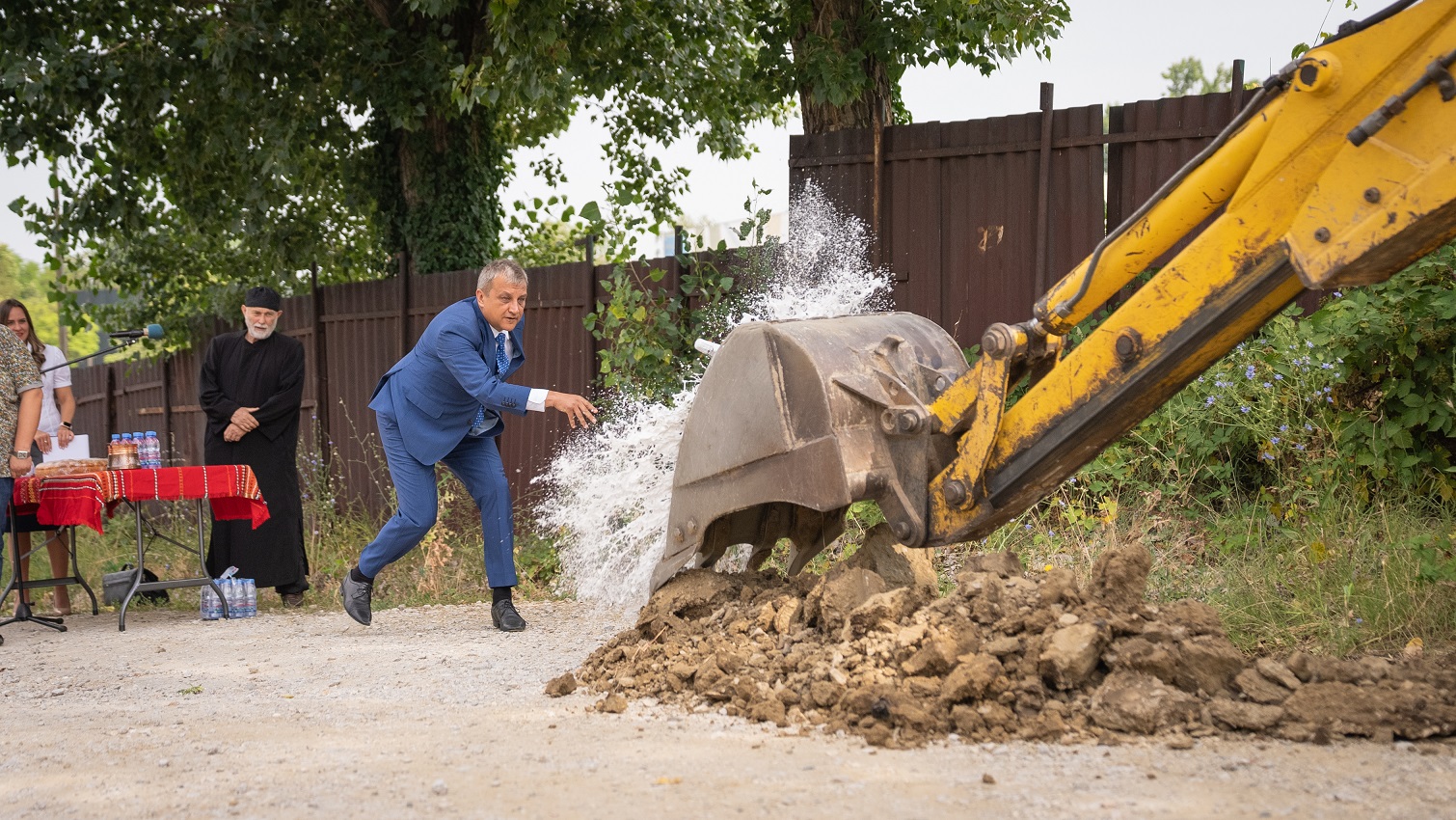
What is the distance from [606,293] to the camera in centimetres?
1002

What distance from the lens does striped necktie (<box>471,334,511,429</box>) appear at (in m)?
7.02

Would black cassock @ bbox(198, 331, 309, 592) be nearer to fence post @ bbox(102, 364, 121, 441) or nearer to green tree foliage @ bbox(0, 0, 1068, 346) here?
green tree foliage @ bbox(0, 0, 1068, 346)

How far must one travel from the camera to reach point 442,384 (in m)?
6.91

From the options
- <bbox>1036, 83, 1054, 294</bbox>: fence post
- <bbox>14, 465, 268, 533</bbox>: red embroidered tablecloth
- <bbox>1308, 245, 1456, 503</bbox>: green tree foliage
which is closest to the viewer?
<bbox>1308, 245, 1456, 503</bbox>: green tree foliage

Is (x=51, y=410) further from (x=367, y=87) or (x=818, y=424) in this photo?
(x=818, y=424)

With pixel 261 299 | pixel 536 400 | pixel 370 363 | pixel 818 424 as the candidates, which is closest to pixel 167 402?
pixel 370 363

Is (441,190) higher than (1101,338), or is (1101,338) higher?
(441,190)

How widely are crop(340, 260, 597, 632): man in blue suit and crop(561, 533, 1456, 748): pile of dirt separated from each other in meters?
2.02

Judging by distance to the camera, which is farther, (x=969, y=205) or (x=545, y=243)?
(x=545, y=243)

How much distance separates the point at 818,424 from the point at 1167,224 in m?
1.33

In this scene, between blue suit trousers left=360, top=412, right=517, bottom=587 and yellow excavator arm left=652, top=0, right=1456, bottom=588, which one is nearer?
yellow excavator arm left=652, top=0, right=1456, bottom=588

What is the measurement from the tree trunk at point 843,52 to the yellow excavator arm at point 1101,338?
16.5ft

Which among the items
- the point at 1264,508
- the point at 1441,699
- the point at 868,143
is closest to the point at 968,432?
the point at 1441,699

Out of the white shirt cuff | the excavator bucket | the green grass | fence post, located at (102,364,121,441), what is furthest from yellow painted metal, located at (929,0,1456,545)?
fence post, located at (102,364,121,441)
